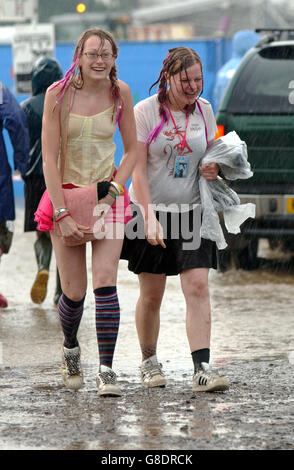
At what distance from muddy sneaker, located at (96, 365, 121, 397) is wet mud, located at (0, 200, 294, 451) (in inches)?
1.7

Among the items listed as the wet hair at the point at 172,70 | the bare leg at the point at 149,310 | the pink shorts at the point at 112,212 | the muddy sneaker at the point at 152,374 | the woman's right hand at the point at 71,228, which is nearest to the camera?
the woman's right hand at the point at 71,228

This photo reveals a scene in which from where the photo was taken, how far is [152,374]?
6301 mm

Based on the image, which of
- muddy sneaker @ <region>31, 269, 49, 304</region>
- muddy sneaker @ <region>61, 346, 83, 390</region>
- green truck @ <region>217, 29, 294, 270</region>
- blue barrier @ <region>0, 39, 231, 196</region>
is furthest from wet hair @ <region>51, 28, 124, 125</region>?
blue barrier @ <region>0, 39, 231, 196</region>

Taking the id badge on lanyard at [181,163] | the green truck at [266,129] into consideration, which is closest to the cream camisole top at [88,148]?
the id badge on lanyard at [181,163]

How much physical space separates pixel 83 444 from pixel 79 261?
139cm

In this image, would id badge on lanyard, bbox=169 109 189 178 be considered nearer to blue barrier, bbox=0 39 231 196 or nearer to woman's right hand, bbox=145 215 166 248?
woman's right hand, bbox=145 215 166 248

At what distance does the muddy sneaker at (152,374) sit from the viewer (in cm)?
625

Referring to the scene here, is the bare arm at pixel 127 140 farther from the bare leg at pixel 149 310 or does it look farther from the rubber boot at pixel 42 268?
the rubber boot at pixel 42 268

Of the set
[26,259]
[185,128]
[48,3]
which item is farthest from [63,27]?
[185,128]

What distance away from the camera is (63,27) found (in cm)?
3581

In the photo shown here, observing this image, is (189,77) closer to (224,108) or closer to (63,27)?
(224,108)

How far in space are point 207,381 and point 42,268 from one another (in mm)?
3702

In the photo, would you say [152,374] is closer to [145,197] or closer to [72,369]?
[72,369]

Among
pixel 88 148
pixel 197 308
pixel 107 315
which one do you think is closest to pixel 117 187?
pixel 88 148
